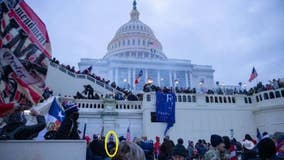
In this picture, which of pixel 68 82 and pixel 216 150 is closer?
pixel 216 150

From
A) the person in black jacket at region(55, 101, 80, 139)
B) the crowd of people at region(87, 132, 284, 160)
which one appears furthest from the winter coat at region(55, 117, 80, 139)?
the crowd of people at region(87, 132, 284, 160)

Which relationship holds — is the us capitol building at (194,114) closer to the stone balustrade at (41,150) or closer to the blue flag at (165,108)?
the blue flag at (165,108)

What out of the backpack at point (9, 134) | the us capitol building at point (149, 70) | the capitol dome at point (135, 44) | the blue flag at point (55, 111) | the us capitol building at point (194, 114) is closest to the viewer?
the backpack at point (9, 134)

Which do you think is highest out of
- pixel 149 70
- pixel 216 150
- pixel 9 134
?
pixel 149 70

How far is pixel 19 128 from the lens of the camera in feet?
16.7

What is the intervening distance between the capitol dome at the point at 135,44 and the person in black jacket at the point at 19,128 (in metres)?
74.8

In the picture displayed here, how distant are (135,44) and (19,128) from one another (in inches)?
3205

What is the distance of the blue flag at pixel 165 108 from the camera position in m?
19.4

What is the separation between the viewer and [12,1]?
3.33 meters

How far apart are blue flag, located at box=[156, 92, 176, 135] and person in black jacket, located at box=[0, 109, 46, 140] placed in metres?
14.8

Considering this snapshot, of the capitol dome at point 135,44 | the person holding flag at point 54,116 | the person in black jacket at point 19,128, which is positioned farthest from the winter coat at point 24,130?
the capitol dome at point 135,44

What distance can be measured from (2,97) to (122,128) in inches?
680

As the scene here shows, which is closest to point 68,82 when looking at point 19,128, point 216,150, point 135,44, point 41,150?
point 19,128

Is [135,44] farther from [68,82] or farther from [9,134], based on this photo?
[9,134]
